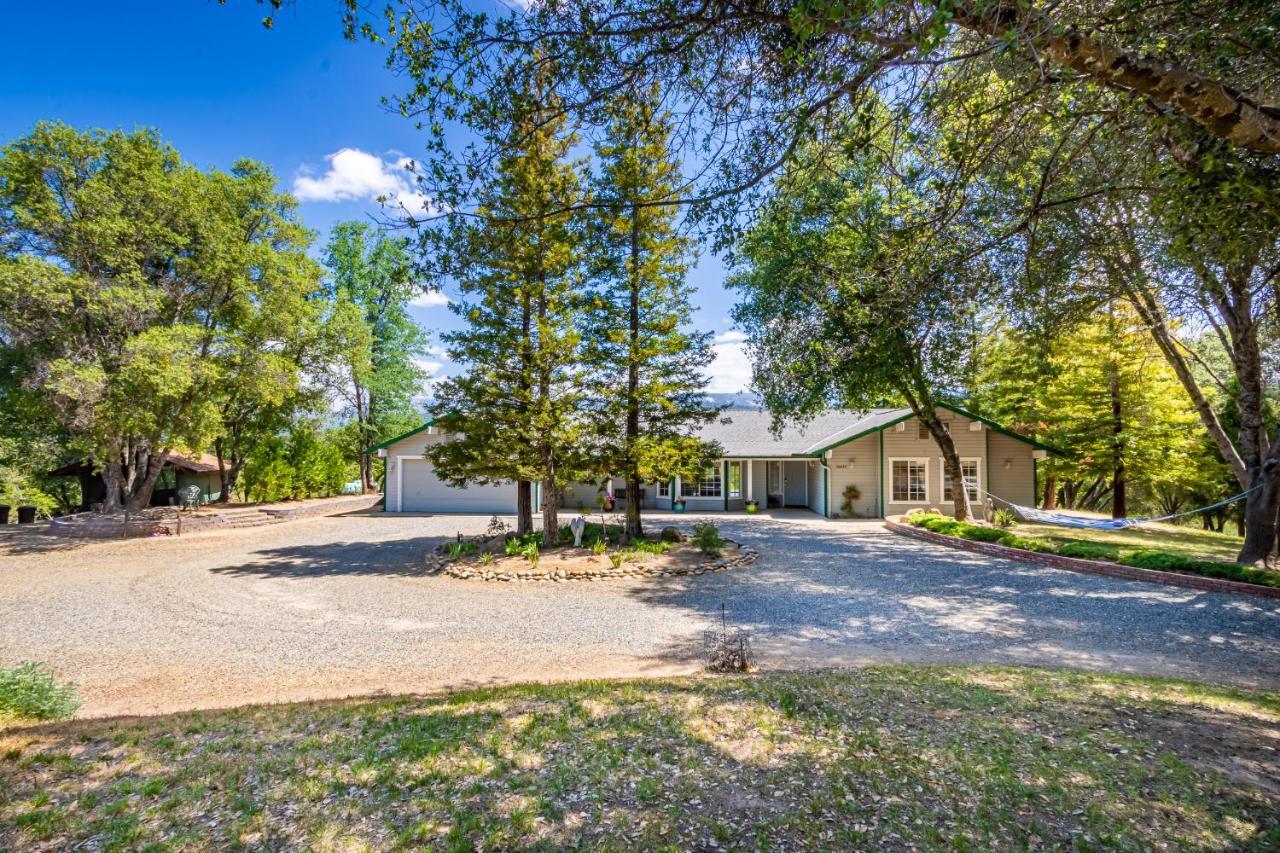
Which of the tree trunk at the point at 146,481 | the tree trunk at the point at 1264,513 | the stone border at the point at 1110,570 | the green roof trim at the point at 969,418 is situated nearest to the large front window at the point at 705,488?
the green roof trim at the point at 969,418

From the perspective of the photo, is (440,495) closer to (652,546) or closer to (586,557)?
(586,557)

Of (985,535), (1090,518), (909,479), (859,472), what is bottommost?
(985,535)

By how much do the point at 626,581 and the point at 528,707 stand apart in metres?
5.80

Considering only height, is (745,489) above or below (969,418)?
below

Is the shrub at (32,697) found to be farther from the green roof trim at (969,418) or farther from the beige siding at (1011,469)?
the beige siding at (1011,469)

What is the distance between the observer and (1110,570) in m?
10.1

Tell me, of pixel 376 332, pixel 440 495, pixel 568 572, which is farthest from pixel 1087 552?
pixel 376 332

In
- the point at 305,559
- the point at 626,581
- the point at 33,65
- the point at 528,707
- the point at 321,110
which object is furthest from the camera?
the point at 305,559

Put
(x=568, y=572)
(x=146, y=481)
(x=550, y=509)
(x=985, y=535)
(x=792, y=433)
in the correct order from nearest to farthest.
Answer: (x=568, y=572)
(x=550, y=509)
(x=985, y=535)
(x=146, y=481)
(x=792, y=433)

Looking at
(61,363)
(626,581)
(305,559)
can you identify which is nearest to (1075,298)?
(626,581)

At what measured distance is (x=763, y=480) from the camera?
23344 mm

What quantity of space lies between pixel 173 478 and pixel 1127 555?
3632 cm

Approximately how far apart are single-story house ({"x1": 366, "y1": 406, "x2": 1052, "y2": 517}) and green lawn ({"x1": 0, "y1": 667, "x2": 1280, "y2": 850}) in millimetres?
12976

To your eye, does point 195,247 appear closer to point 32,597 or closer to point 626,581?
point 32,597
